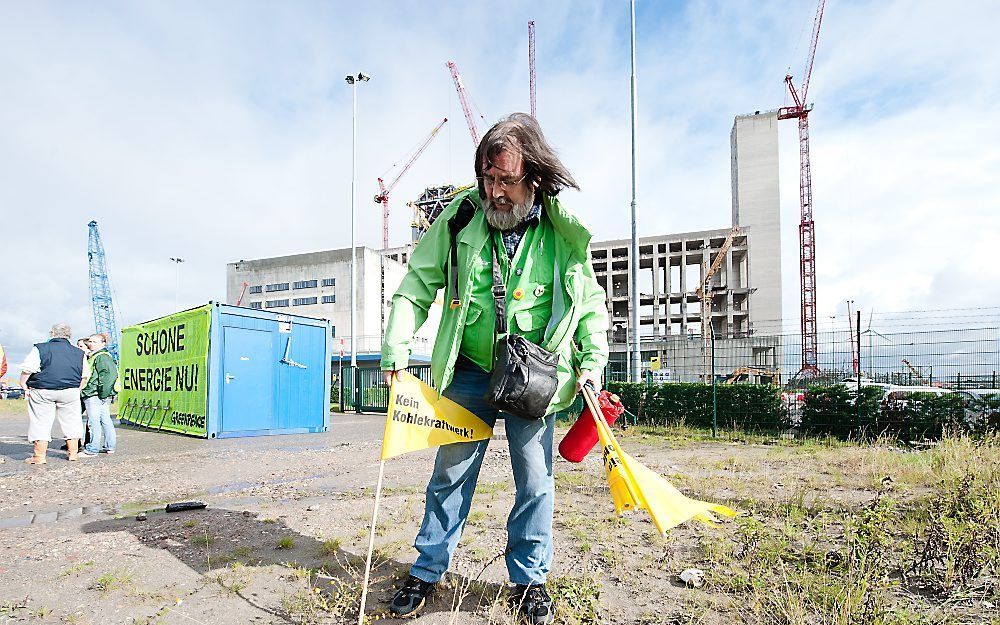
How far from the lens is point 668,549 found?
3170 millimetres

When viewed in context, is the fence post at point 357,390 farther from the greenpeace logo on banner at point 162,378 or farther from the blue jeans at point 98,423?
the blue jeans at point 98,423

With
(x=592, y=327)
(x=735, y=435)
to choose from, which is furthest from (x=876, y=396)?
(x=592, y=327)

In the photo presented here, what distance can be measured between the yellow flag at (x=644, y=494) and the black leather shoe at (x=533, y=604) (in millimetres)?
482

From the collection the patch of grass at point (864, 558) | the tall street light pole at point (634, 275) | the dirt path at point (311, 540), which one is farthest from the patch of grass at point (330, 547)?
the tall street light pole at point (634, 275)

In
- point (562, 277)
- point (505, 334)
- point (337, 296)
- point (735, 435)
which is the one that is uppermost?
point (337, 296)

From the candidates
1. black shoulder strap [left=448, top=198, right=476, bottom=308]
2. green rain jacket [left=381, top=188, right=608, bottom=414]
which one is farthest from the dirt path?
black shoulder strap [left=448, top=198, right=476, bottom=308]

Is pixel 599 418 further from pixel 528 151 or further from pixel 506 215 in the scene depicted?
pixel 528 151

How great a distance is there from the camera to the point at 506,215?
2455mm

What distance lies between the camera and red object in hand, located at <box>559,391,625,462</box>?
2549mm

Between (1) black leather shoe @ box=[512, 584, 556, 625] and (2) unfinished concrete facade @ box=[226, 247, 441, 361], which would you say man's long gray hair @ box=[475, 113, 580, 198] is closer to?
(1) black leather shoe @ box=[512, 584, 556, 625]

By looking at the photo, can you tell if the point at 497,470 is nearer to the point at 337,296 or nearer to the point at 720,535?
the point at 720,535

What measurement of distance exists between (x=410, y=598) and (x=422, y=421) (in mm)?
739

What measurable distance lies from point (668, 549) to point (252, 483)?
4241 millimetres

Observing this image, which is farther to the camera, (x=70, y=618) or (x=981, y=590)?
(x=981, y=590)
